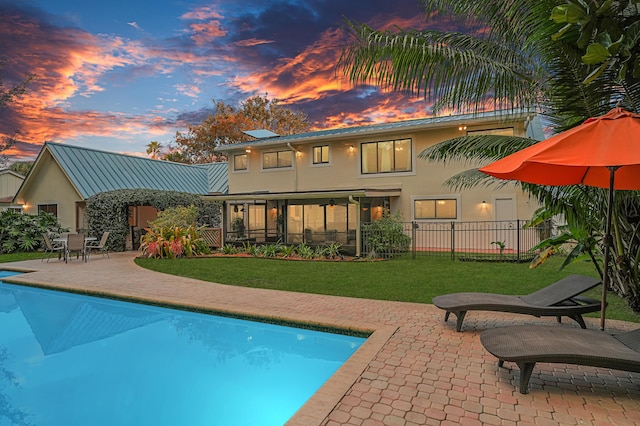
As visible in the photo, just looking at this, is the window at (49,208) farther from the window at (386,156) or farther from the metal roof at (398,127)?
the window at (386,156)

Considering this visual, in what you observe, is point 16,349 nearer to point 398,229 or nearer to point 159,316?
point 159,316

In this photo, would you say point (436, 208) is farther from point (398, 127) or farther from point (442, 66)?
point (442, 66)

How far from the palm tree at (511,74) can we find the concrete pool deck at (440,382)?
6.46 feet

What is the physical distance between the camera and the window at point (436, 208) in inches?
672

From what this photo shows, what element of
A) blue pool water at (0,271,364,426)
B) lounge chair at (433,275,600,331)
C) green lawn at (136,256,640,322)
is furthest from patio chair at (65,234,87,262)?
lounge chair at (433,275,600,331)

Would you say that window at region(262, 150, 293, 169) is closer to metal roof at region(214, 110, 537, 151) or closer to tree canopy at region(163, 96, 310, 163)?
metal roof at region(214, 110, 537, 151)

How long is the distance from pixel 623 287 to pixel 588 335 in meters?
4.21

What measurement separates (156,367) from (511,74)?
7.77 m

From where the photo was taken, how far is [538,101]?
276 inches

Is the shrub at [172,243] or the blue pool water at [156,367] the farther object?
the shrub at [172,243]

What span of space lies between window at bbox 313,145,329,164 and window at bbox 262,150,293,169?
1502mm

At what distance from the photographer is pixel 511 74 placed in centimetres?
660

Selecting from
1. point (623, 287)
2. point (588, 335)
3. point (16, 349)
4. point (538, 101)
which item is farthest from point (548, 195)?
point (16, 349)

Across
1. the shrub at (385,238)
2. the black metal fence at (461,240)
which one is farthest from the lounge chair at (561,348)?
the shrub at (385,238)
